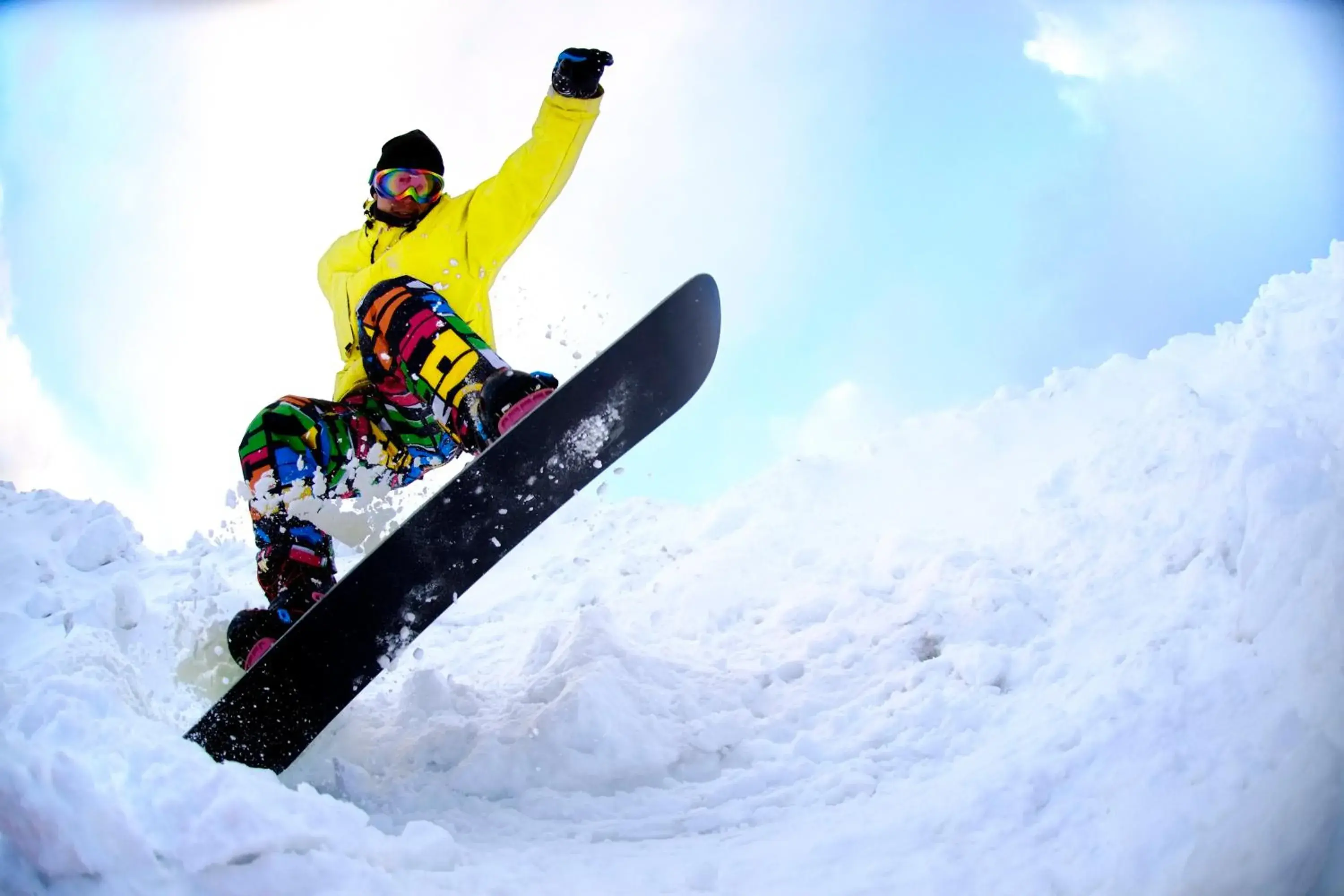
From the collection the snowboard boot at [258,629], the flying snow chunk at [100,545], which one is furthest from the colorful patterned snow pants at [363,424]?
the flying snow chunk at [100,545]

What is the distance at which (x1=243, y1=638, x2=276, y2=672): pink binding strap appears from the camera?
203 centimetres

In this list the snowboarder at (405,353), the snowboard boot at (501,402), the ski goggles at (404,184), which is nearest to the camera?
the snowboard boot at (501,402)

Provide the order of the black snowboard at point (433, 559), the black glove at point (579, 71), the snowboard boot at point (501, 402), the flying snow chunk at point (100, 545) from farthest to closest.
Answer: the flying snow chunk at point (100, 545), the black glove at point (579, 71), the snowboard boot at point (501, 402), the black snowboard at point (433, 559)

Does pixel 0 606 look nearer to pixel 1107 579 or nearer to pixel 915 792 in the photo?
pixel 915 792

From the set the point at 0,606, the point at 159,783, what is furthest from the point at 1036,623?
the point at 0,606

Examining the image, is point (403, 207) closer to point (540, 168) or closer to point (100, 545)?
point (540, 168)

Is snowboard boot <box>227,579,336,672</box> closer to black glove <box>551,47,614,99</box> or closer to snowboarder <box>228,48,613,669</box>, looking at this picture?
snowboarder <box>228,48,613,669</box>

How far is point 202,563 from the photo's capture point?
12.2 ft

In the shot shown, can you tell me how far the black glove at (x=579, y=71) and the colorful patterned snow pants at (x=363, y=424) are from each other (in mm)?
690

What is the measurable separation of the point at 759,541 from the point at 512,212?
2.10 metres

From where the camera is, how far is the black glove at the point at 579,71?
227 cm

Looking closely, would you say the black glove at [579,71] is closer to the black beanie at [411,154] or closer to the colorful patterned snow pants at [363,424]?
the black beanie at [411,154]

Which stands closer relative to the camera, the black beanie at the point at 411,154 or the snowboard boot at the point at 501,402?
the snowboard boot at the point at 501,402

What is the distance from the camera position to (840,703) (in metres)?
2.36
